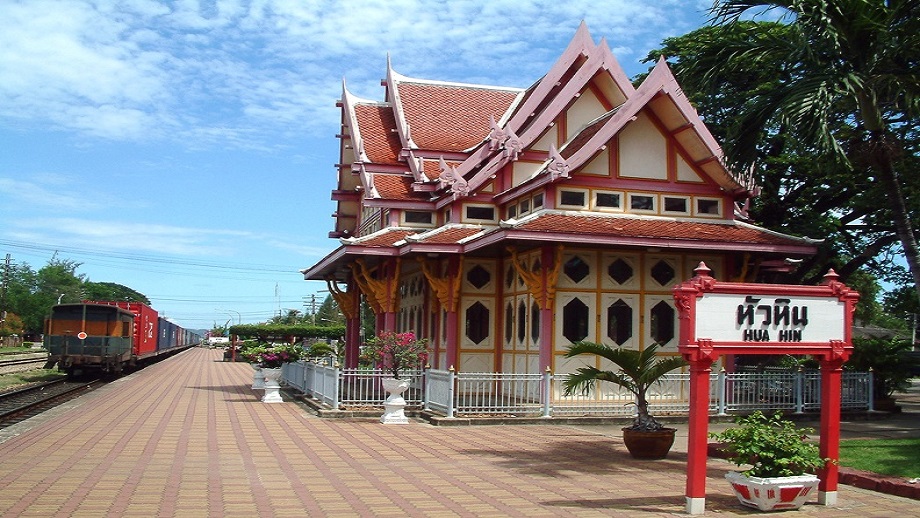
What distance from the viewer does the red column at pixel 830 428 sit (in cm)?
917

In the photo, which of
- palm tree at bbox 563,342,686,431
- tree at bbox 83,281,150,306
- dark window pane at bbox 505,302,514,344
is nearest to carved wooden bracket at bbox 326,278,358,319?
dark window pane at bbox 505,302,514,344

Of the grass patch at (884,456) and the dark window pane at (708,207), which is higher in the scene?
the dark window pane at (708,207)

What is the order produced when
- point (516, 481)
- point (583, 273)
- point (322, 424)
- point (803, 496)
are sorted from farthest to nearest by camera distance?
point (583, 273)
point (322, 424)
point (516, 481)
point (803, 496)

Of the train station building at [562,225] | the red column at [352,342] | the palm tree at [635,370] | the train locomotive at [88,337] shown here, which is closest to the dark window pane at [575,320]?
the train station building at [562,225]

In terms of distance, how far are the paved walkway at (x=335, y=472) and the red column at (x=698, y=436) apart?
0.27 metres

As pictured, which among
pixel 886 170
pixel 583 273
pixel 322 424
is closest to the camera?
pixel 886 170

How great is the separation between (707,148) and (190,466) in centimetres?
1210

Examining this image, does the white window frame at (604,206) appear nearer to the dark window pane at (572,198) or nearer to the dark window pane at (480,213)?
the dark window pane at (572,198)

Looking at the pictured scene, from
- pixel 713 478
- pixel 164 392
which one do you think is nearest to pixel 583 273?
pixel 713 478

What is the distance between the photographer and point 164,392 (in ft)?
81.5

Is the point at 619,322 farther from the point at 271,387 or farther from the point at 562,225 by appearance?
the point at 271,387

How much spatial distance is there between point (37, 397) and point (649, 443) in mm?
17575

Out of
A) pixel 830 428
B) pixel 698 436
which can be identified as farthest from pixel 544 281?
pixel 698 436

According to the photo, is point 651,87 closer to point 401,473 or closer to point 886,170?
point 886,170
